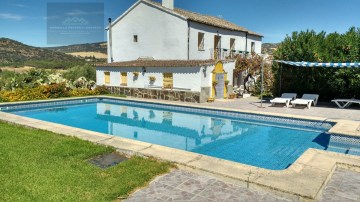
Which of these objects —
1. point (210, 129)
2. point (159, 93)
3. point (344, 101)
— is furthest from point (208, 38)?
point (210, 129)

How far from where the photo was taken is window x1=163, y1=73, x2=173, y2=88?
68.7ft

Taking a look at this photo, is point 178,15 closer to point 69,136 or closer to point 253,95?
point 253,95

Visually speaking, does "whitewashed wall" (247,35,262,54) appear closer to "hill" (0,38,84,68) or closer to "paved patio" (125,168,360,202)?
"paved patio" (125,168,360,202)

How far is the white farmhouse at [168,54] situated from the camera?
2023cm

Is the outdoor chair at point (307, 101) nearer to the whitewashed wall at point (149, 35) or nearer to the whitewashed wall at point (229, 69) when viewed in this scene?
the whitewashed wall at point (229, 69)

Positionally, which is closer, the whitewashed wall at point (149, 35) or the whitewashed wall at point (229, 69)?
the whitewashed wall at point (229, 69)

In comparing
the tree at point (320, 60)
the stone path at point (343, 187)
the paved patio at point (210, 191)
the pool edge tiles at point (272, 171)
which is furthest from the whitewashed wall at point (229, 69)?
the paved patio at point (210, 191)

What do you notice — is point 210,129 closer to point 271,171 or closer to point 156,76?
point 271,171

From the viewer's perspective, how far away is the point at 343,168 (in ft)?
22.4

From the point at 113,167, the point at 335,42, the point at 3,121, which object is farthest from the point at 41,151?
the point at 335,42

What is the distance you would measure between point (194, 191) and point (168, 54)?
20.8m

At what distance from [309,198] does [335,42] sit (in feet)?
52.8

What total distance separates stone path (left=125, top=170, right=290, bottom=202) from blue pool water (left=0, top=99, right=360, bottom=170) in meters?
2.89

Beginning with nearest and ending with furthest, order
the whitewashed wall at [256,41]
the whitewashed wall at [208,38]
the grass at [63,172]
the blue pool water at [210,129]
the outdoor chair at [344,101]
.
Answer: the grass at [63,172] → the blue pool water at [210,129] → the outdoor chair at [344,101] → the whitewashed wall at [208,38] → the whitewashed wall at [256,41]
